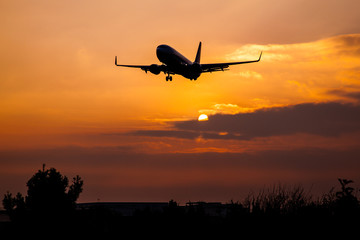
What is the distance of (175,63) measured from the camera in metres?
74.6

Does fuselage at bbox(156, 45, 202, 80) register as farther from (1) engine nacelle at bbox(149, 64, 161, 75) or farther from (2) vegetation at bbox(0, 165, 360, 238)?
(2) vegetation at bbox(0, 165, 360, 238)

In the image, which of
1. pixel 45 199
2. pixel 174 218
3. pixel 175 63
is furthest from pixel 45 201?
pixel 175 63

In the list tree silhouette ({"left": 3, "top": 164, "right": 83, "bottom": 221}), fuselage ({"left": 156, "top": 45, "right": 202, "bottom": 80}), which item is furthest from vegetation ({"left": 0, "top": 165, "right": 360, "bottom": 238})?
fuselage ({"left": 156, "top": 45, "right": 202, "bottom": 80})

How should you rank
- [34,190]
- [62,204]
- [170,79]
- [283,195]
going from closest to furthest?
[62,204] → [34,190] → [283,195] → [170,79]

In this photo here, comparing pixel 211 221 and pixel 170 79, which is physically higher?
pixel 170 79

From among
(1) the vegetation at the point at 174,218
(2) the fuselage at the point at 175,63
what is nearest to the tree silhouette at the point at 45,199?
(1) the vegetation at the point at 174,218

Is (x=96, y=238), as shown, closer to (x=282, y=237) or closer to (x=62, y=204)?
(x=62, y=204)

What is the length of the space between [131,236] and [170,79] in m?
57.1

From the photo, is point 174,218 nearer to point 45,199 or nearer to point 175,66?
point 45,199

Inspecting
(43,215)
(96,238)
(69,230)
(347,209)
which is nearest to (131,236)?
(96,238)

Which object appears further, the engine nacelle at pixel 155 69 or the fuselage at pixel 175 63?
the engine nacelle at pixel 155 69

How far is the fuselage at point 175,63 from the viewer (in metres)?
73.1

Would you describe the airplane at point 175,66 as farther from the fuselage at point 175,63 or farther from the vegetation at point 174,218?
the vegetation at point 174,218

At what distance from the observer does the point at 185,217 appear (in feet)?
78.0
